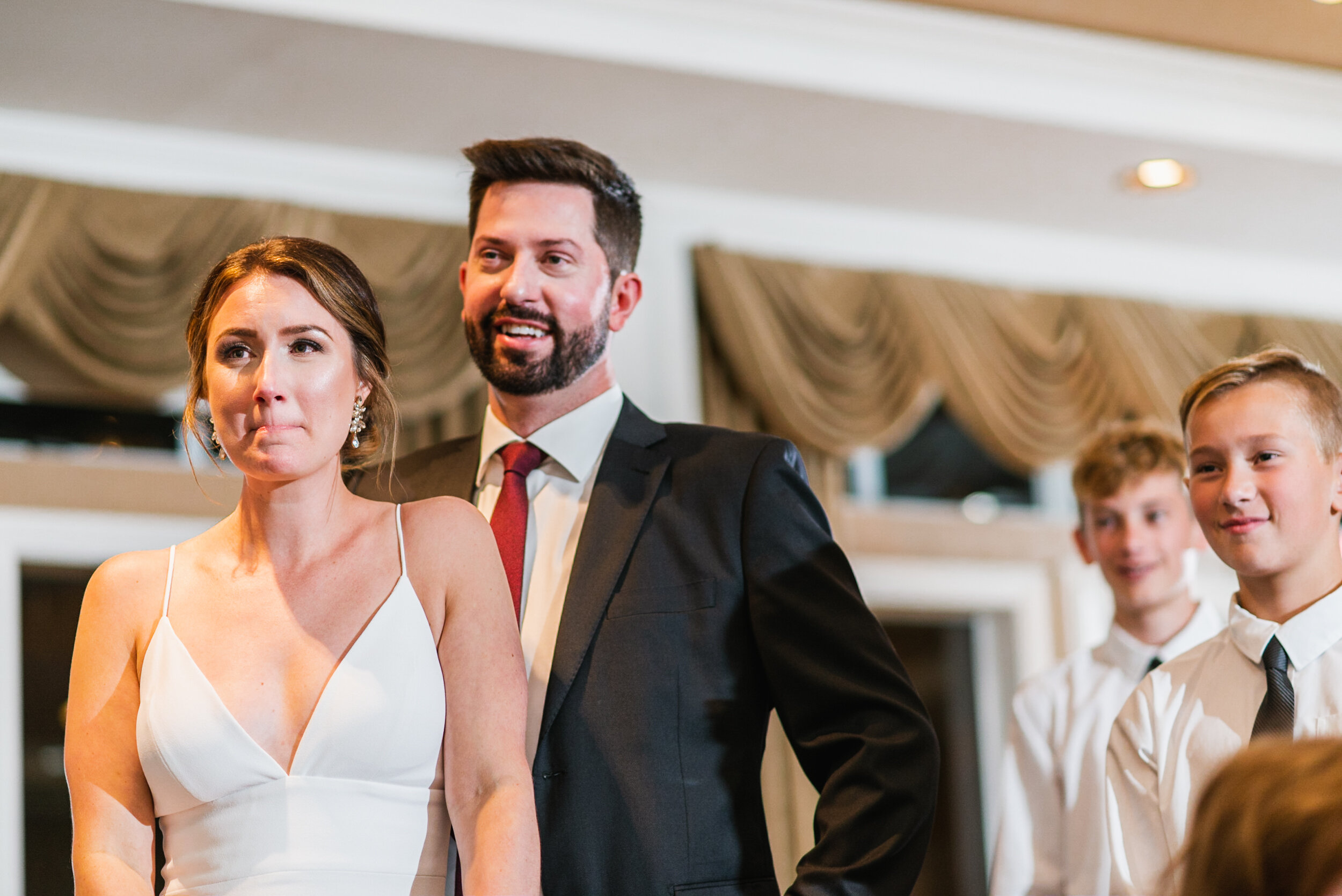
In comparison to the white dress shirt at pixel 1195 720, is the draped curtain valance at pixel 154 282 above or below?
above

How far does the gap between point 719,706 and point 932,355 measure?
9.71 feet

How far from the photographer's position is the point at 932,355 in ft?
16.3

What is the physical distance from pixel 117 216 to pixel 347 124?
0.68 metres

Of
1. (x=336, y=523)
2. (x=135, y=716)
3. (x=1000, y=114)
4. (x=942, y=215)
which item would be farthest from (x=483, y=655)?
(x=942, y=215)

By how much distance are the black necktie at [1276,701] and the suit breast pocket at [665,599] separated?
86 cm

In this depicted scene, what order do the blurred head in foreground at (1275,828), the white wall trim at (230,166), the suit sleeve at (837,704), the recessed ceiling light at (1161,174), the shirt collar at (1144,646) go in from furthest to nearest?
the recessed ceiling light at (1161,174)
the white wall trim at (230,166)
the shirt collar at (1144,646)
the suit sleeve at (837,704)
the blurred head in foreground at (1275,828)

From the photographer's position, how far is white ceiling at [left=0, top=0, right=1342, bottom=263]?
3811 millimetres

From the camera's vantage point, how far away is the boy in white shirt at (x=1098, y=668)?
3.06m

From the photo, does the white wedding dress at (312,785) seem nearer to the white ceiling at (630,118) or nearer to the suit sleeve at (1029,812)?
the suit sleeve at (1029,812)

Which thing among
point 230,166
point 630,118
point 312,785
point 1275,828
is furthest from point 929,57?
point 1275,828

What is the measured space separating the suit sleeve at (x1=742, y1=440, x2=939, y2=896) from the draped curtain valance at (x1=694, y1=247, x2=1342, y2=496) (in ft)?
8.10

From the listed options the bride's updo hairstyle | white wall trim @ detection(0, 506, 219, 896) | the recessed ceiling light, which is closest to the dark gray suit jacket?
the bride's updo hairstyle

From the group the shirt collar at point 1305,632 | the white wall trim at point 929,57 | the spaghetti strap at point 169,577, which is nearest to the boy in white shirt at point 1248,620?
the shirt collar at point 1305,632

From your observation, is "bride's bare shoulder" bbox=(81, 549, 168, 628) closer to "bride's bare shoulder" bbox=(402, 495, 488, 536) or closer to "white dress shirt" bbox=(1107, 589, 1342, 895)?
"bride's bare shoulder" bbox=(402, 495, 488, 536)
